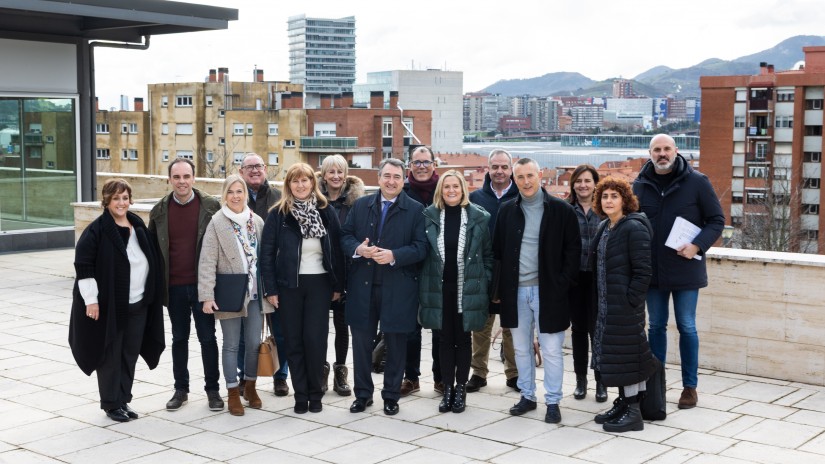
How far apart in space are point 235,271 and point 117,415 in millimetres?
1278

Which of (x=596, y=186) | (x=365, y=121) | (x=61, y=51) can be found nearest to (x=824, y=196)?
(x=365, y=121)

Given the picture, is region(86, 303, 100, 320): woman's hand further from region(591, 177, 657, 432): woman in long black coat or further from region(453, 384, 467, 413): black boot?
region(591, 177, 657, 432): woman in long black coat

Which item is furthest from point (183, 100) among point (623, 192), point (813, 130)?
point (623, 192)

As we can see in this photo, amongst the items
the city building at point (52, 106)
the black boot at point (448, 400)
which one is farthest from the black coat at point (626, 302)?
the city building at point (52, 106)

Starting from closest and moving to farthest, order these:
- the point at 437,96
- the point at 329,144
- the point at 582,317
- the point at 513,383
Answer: the point at 582,317, the point at 513,383, the point at 329,144, the point at 437,96

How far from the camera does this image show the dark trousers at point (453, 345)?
7.37 metres

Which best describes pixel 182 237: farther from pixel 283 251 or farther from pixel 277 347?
pixel 277 347

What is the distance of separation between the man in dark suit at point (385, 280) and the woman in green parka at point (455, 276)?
0.11 m

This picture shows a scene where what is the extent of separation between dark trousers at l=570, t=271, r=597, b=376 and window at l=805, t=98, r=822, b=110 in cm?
8826

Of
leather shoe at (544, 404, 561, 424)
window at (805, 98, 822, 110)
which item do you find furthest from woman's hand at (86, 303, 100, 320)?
window at (805, 98, 822, 110)

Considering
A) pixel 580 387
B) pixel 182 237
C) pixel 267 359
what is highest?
pixel 182 237

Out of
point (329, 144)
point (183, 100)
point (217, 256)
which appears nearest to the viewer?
point (217, 256)

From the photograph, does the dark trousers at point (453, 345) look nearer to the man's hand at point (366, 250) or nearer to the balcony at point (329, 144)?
the man's hand at point (366, 250)

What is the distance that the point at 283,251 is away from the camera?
729 cm
